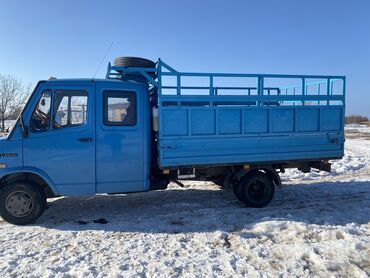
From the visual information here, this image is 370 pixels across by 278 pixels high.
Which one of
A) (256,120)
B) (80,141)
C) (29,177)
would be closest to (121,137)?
(80,141)

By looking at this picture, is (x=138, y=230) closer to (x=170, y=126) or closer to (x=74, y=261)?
(x=74, y=261)

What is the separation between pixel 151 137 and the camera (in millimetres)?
6539

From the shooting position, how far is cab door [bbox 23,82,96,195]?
5879mm

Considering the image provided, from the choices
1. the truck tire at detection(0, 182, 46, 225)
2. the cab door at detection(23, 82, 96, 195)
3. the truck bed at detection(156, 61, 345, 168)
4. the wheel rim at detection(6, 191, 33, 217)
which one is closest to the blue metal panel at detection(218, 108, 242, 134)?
the truck bed at detection(156, 61, 345, 168)

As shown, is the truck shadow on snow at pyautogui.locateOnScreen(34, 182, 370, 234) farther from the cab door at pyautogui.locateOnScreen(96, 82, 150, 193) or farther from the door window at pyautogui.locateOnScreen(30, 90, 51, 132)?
the door window at pyautogui.locateOnScreen(30, 90, 51, 132)

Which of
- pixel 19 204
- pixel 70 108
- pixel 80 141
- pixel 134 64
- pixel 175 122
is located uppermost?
pixel 134 64

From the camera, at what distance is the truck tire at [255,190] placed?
6973mm

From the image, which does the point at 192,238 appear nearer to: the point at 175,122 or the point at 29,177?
the point at 175,122

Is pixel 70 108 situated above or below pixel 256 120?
above

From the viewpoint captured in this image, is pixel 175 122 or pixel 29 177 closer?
→ pixel 29 177

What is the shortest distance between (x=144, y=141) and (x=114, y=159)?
2.09 ft

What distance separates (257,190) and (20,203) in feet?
14.9

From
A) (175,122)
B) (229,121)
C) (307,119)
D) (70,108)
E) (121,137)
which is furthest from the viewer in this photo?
(307,119)

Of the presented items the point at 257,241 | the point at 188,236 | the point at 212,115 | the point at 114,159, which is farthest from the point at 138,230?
the point at 212,115
